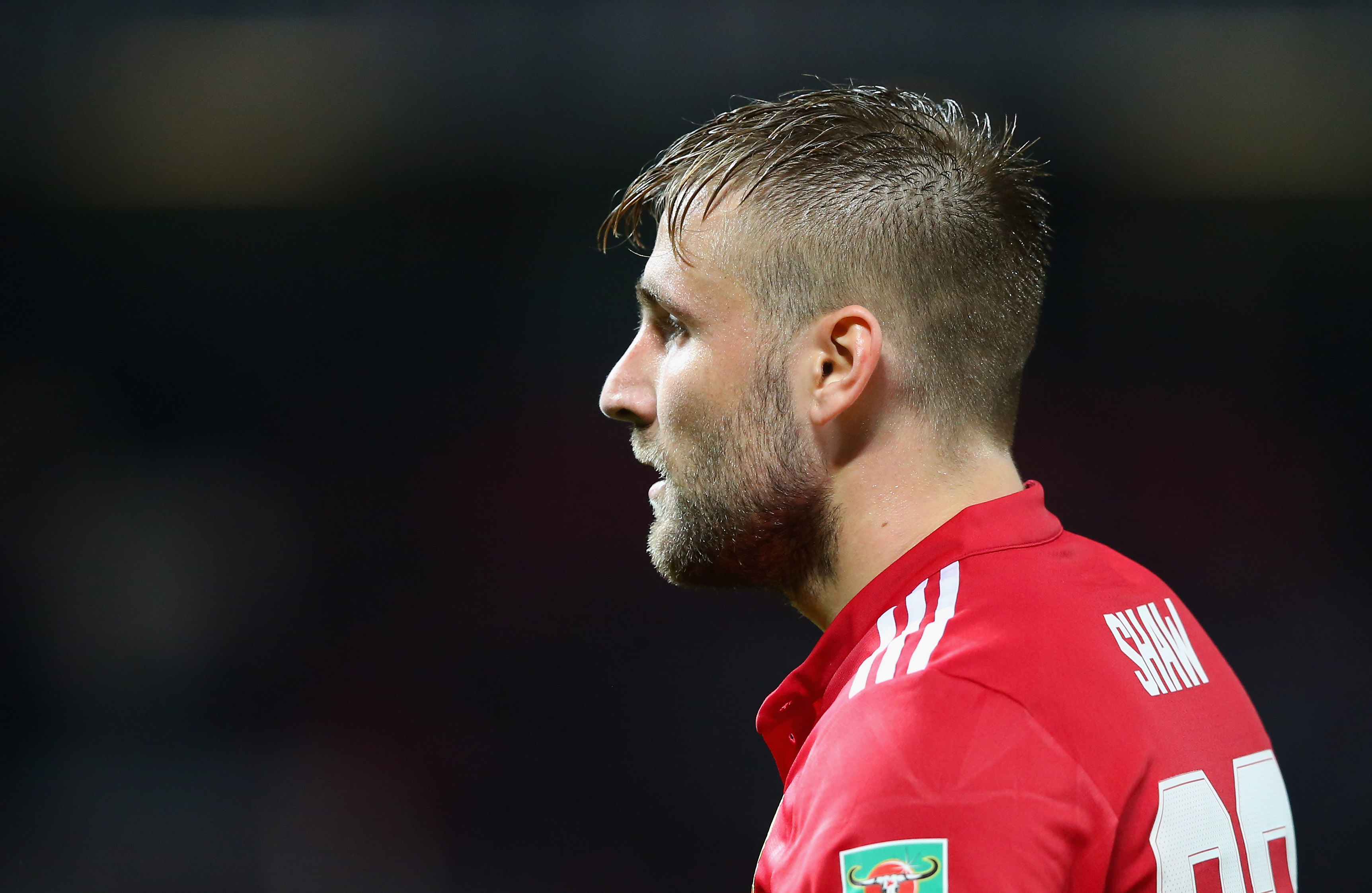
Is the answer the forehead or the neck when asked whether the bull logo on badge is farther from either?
the forehead

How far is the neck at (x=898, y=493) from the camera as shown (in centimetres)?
99

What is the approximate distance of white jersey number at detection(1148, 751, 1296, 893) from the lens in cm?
78

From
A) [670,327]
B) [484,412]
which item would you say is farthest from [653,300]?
[484,412]

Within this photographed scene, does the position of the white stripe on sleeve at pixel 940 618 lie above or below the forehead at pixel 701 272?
below

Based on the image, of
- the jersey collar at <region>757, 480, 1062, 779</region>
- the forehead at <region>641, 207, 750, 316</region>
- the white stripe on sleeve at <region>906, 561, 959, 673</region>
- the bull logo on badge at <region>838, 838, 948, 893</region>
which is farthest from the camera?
the forehead at <region>641, 207, 750, 316</region>

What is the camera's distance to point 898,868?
68cm

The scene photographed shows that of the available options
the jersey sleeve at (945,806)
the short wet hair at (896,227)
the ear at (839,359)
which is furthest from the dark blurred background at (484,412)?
the jersey sleeve at (945,806)

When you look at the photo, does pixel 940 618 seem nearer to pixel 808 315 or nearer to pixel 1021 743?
pixel 1021 743

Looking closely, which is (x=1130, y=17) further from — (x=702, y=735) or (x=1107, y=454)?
(x=702, y=735)

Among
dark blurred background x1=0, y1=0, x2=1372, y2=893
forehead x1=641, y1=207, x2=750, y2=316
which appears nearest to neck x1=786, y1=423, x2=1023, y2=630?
forehead x1=641, y1=207, x2=750, y2=316

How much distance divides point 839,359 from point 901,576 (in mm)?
214

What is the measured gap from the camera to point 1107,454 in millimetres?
3846

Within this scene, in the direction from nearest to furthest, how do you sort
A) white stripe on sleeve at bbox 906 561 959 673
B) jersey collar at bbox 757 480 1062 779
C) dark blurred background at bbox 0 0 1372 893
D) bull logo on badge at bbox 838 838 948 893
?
bull logo on badge at bbox 838 838 948 893 → white stripe on sleeve at bbox 906 561 959 673 → jersey collar at bbox 757 480 1062 779 → dark blurred background at bbox 0 0 1372 893

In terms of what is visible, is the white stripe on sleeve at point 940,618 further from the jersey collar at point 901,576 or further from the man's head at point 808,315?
the man's head at point 808,315
